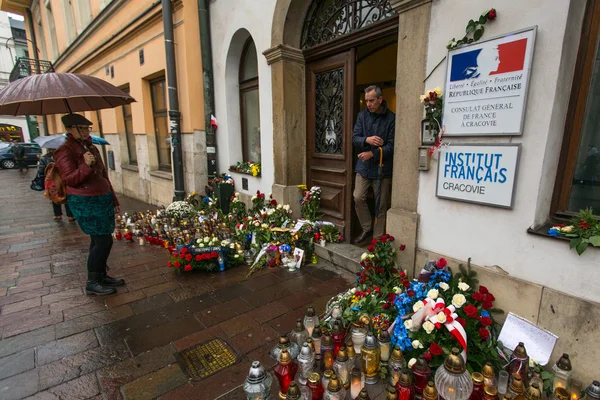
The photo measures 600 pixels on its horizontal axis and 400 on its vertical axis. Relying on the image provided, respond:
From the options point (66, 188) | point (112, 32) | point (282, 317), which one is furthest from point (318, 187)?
point (112, 32)

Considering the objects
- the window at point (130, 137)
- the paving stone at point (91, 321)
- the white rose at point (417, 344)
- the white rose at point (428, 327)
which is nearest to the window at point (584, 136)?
the white rose at point (428, 327)

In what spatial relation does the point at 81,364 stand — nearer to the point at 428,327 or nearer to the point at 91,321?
the point at 91,321

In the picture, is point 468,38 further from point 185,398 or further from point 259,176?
point 259,176

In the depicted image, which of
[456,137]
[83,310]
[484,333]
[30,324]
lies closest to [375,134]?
[456,137]

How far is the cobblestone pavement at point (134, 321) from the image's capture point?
2.19m

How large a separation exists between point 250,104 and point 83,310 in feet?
15.0

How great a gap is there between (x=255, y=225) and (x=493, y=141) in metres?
3.31

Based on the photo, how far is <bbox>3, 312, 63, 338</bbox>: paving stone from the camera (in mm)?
2812

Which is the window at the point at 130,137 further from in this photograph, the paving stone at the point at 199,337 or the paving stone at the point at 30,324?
the paving stone at the point at 199,337

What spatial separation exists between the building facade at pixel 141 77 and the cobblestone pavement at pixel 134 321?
3.19m

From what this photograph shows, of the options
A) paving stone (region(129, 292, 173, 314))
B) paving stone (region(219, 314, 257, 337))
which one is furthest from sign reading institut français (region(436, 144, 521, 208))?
paving stone (region(129, 292, 173, 314))

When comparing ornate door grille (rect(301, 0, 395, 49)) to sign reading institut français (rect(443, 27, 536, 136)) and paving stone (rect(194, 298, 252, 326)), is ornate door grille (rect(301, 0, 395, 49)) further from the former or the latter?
paving stone (rect(194, 298, 252, 326))

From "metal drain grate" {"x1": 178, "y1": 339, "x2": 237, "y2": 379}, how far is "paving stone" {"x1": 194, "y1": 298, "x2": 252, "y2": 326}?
333 mm

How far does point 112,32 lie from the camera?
8883mm
